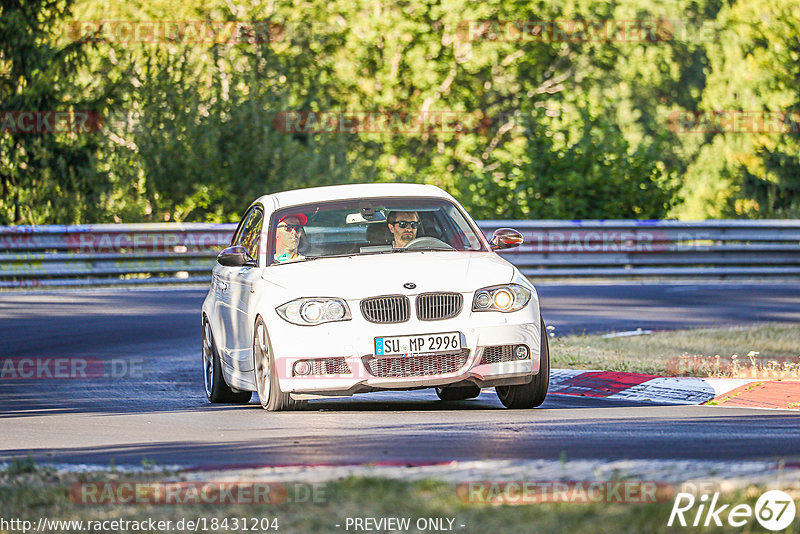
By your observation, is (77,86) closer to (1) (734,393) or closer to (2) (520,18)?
(2) (520,18)

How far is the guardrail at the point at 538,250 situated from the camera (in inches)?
941

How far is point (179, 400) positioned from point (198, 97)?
21139 mm

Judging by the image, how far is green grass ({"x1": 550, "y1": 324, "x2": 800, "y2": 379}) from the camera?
39.9 feet

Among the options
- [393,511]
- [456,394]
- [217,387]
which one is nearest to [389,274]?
[456,394]

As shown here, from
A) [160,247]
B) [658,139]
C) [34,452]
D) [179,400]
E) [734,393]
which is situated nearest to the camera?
[34,452]

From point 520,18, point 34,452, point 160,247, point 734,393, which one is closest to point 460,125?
point 520,18

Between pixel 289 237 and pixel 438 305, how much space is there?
1668 mm

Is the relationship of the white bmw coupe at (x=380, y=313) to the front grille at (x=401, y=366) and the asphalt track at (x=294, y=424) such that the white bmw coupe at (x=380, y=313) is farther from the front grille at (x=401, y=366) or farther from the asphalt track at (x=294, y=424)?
the asphalt track at (x=294, y=424)

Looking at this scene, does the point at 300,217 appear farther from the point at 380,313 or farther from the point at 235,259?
the point at 380,313

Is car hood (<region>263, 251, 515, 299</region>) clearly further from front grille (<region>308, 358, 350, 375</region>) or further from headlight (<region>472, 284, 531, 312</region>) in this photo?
front grille (<region>308, 358, 350, 375</region>)

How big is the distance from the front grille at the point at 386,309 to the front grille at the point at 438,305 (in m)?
0.10

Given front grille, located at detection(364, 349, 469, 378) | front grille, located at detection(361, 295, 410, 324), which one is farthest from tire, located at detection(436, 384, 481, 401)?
front grille, located at detection(361, 295, 410, 324)

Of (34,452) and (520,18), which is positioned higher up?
(520,18)

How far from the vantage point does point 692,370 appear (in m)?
12.1
